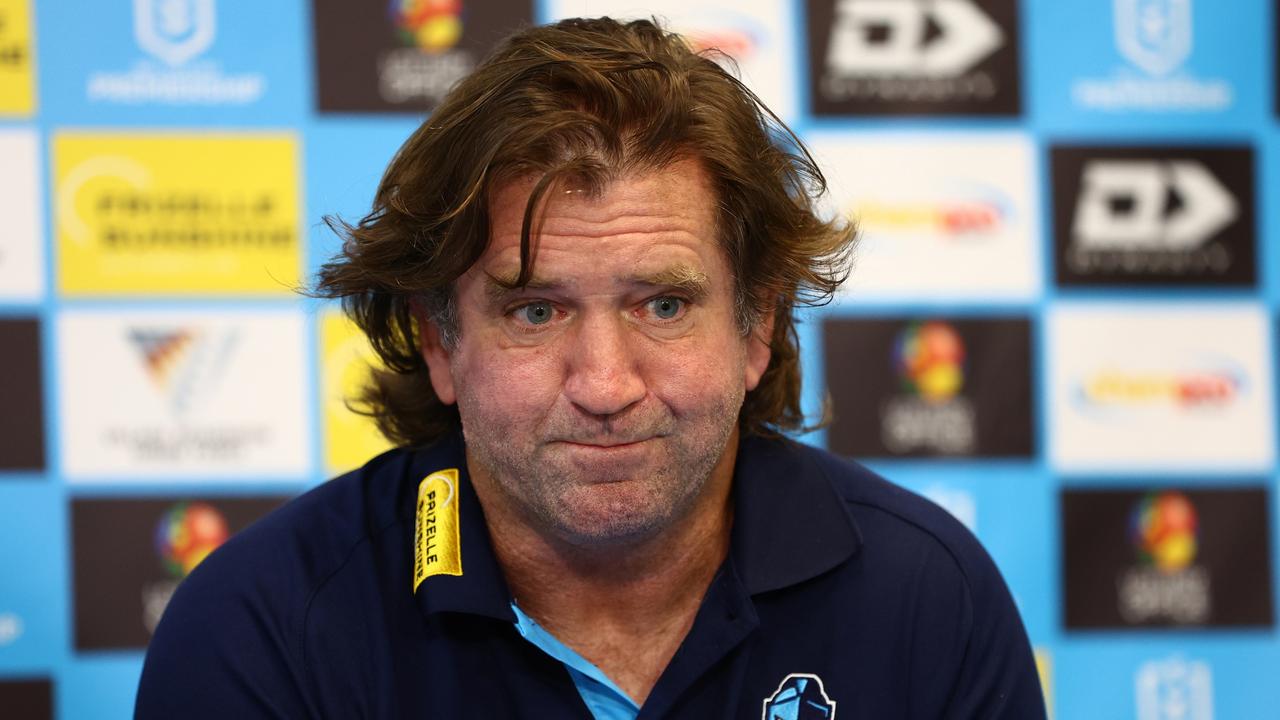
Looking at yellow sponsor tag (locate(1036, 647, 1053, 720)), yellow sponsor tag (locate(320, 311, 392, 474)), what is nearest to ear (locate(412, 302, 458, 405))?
yellow sponsor tag (locate(320, 311, 392, 474))

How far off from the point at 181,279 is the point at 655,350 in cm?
195

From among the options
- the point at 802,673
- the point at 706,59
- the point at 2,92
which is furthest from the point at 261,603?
the point at 2,92

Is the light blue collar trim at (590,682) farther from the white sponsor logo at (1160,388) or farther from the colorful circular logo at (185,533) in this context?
the white sponsor logo at (1160,388)

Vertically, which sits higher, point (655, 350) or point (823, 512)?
point (655, 350)

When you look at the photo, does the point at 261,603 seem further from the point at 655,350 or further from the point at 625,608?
the point at 655,350

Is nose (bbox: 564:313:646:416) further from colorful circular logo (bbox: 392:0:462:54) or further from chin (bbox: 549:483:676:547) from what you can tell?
colorful circular logo (bbox: 392:0:462:54)

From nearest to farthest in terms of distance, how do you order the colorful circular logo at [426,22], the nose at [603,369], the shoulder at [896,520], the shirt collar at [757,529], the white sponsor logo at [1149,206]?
1. the nose at [603,369]
2. the shirt collar at [757,529]
3. the shoulder at [896,520]
4. the colorful circular logo at [426,22]
5. the white sponsor logo at [1149,206]

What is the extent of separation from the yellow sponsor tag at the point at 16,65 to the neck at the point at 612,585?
199 centimetres

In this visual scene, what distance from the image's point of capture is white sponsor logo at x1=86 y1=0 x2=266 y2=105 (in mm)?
3135

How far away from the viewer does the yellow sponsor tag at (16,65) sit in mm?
3113

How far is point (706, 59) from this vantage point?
1.88 meters

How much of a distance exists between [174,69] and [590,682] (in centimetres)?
214

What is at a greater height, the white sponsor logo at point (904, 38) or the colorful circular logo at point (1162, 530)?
A: the white sponsor logo at point (904, 38)

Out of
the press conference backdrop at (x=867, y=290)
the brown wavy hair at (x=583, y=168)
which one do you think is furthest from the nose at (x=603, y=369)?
the press conference backdrop at (x=867, y=290)
